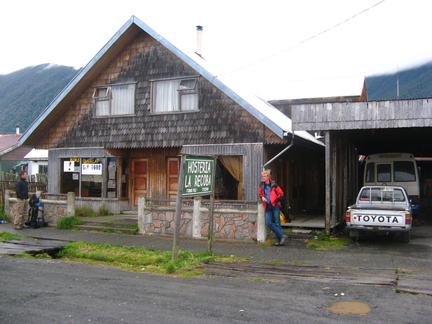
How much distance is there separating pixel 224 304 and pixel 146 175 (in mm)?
11910

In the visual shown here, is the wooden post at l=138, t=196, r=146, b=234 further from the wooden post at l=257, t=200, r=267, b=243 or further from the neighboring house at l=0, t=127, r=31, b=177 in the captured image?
the neighboring house at l=0, t=127, r=31, b=177

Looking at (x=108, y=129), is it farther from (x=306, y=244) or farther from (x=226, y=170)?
(x=306, y=244)

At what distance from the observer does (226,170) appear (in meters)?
15.6

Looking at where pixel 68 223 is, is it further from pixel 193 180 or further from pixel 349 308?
pixel 349 308

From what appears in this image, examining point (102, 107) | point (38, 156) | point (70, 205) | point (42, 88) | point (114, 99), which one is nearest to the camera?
point (70, 205)

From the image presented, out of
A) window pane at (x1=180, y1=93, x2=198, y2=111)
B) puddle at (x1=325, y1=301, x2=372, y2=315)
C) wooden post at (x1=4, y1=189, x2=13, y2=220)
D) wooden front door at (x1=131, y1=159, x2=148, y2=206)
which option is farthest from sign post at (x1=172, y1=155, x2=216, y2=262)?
wooden post at (x1=4, y1=189, x2=13, y2=220)

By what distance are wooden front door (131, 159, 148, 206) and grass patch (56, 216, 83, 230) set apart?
10.8 ft

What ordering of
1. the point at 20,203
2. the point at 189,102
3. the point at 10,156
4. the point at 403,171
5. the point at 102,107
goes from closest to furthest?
the point at 20,203, the point at 189,102, the point at 102,107, the point at 403,171, the point at 10,156

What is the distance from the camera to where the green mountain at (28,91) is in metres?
111

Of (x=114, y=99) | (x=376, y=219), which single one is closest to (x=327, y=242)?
(x=376, y=219)

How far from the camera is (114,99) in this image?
17.3 m

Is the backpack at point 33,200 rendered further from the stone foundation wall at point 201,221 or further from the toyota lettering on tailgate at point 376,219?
the toyota lettering on tailgate at point 376,219

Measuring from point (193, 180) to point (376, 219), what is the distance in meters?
5.27

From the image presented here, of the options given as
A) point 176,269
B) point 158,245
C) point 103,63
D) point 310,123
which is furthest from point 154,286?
point 103,63
